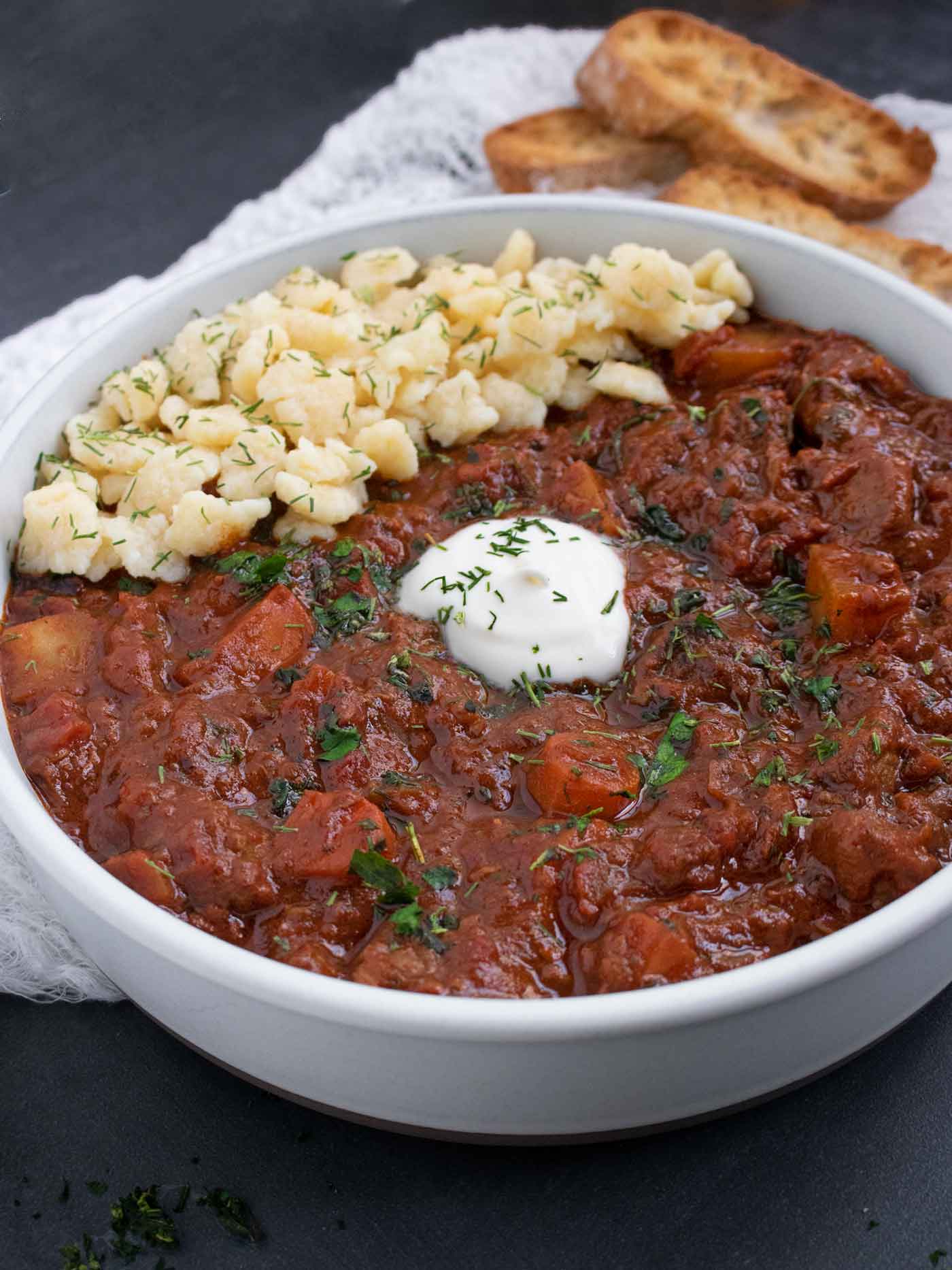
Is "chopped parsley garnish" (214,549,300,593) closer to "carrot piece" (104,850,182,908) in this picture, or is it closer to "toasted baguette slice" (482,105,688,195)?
"carrot piece" (104,850,182,908)

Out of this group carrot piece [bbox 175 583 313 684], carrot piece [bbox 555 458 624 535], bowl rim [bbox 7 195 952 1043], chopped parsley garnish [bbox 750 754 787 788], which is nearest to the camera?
bowl rim [bbox 7 195 952 1043]

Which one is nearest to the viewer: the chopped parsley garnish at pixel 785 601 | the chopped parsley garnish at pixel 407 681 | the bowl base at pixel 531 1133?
the bowl base at pixel 531 1133

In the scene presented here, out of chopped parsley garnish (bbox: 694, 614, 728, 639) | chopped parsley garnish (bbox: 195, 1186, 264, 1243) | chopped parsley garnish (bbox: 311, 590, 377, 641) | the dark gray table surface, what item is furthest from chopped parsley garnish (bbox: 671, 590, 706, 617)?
chopped parsley garnish (bbox: 195, 1186, 264, 1243)

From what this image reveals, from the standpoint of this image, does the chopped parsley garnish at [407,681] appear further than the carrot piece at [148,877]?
Yes

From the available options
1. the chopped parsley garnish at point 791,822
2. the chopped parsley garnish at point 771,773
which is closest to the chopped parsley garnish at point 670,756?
the chopped parsley garnish at point 771,773

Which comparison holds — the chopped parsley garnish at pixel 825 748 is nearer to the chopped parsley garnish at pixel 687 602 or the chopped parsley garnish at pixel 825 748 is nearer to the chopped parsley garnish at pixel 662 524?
the chopped parsley garnish at pixel 687 602

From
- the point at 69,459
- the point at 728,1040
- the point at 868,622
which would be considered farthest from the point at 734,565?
the point at 69,459
